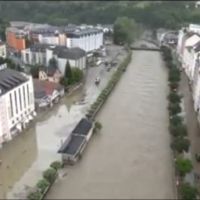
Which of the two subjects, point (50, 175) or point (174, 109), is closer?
point (50, 175)

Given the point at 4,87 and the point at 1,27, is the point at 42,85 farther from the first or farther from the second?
the point at 1,27

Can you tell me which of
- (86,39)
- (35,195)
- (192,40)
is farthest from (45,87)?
(192,40)

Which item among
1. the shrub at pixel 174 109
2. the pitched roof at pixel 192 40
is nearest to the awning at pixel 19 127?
the shrub at pixel 174 109

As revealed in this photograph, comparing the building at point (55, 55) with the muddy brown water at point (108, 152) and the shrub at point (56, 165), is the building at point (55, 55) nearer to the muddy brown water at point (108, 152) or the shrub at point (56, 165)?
the muddy brown water at point (108, 152)

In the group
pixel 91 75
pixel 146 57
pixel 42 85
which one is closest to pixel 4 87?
pixel 42 85

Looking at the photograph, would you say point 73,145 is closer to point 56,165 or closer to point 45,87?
point 56,165

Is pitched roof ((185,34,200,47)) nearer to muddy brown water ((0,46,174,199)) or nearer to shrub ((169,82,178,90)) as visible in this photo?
shrub ((169,82,178,90))
